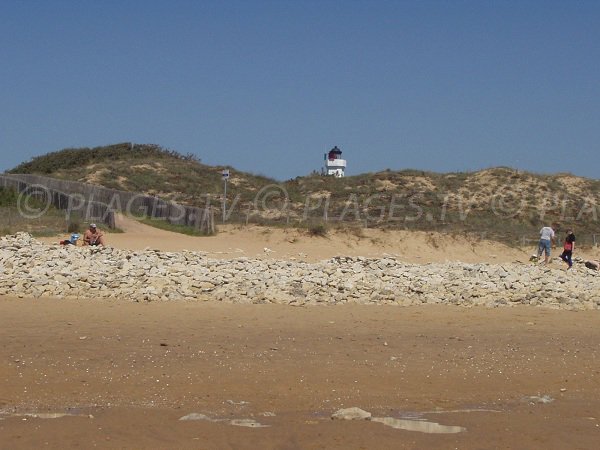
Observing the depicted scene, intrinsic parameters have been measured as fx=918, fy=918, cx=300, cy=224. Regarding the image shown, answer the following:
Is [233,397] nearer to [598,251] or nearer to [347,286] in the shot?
[347,286]

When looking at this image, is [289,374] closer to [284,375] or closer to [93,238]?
[284,375]

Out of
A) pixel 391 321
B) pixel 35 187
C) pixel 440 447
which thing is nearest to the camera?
pixel 440 447

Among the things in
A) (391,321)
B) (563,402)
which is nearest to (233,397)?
(563,402)

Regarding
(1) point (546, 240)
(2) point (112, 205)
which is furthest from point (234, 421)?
(2) point (112, 205)

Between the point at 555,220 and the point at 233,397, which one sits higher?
the point at 555,220

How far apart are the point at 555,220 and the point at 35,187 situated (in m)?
17.0

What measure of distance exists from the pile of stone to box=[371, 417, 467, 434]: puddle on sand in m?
5.49

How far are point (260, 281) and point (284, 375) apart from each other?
4903 millimetres

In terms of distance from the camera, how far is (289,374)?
31.1ft

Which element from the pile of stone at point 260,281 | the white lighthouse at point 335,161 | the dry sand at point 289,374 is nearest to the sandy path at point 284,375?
the dry sand at point 289,374

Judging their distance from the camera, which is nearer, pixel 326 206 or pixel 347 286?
pixel 347 286

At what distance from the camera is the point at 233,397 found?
28.7 ft

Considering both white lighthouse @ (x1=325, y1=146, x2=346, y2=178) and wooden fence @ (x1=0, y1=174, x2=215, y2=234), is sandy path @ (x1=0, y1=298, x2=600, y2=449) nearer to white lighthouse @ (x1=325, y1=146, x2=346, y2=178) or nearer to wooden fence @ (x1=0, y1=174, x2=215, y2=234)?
wooden fence @ (x1=0, y1=174, x2=215, y2=234)

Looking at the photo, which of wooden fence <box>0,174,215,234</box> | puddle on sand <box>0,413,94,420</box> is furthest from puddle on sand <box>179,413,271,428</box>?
wooden fence <box>0,174,215,234</box>
